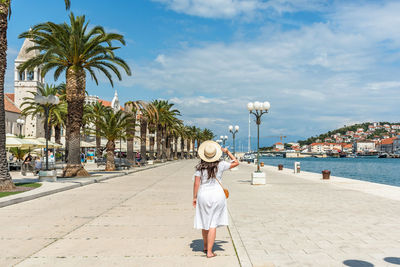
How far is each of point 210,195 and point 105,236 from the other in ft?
8.65

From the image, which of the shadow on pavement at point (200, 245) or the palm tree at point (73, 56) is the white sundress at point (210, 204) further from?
the palm tree at point (73, 56)

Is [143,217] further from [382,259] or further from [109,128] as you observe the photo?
[109,128]

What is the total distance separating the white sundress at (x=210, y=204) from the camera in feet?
18.6

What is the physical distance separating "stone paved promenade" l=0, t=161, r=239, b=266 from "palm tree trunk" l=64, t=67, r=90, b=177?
12.9 m

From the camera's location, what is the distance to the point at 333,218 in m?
9.38

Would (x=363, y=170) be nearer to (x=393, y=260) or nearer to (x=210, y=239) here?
(x=393, y=260)

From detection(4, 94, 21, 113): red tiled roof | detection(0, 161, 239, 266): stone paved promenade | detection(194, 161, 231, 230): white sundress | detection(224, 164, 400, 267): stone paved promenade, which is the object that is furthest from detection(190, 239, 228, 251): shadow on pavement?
detection(4, 94, 21, 113): red tiled roof

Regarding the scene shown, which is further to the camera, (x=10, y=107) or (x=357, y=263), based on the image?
(x=10, y=107)

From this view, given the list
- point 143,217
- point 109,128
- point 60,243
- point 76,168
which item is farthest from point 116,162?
point 60,243

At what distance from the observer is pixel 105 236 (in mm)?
7273

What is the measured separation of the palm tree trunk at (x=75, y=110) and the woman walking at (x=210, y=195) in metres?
20.1

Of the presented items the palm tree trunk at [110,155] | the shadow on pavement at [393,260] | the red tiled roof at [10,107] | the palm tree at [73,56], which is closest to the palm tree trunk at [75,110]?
the palm tree at [73,56]

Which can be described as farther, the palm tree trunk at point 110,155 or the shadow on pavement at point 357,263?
the palm tree trunk at point 110,155

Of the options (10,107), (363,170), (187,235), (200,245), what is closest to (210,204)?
(200,245)
